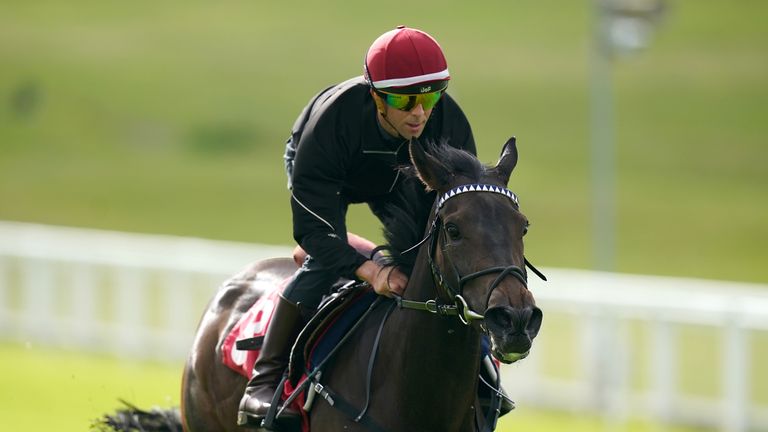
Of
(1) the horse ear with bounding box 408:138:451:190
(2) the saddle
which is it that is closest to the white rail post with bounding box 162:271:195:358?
(2) the saddle

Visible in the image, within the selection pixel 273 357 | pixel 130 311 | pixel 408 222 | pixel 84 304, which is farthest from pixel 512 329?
pixel 84 304

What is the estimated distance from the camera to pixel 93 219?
31.6 m

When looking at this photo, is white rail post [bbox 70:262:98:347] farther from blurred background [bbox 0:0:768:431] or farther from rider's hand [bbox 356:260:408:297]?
rider's hand [bbox 356:260:408:297]

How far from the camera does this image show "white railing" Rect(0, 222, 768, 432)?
11781mm

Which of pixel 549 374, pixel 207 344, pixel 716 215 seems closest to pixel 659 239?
pixel 716 215

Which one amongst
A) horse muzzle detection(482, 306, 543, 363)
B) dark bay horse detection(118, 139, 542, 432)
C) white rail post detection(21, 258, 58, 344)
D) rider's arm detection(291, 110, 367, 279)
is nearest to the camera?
horse muzzle detection(482, 306, 543, 363)

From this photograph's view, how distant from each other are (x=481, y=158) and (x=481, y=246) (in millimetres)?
28050

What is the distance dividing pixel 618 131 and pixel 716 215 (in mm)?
6921

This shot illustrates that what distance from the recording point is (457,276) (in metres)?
5.10

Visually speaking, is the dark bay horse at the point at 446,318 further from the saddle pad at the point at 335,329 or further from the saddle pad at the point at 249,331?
the saddle pad at the point at 249,331

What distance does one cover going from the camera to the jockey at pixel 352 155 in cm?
566

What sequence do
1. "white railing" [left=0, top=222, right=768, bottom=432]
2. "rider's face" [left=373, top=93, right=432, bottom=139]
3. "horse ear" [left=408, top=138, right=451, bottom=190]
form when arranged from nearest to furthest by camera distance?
"horse ear" [left=408, top=138, right=451, bottom=190] < "rider's face" [left=373, top=93, right=432, bottom=139] < "white railing" [left=0, top=222, right=768, bottom=432]

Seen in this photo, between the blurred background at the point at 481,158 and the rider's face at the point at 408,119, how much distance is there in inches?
166

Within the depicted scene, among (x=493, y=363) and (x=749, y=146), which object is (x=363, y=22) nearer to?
(x=749, y=146)
